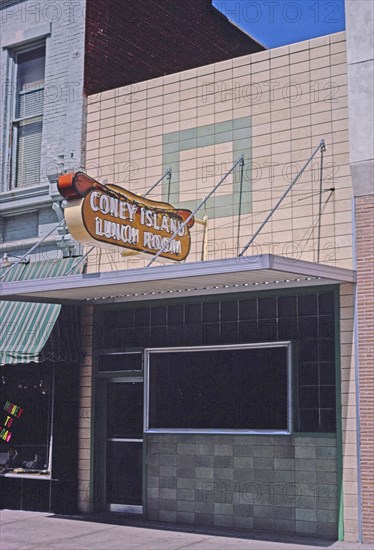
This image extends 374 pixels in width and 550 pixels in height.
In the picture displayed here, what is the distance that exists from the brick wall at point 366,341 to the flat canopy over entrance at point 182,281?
273mm

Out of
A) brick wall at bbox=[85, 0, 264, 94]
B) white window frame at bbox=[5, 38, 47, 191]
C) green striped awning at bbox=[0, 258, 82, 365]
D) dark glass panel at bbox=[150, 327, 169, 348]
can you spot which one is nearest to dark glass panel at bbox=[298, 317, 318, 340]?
dark glass panel at bbox=[150, 327, 169, 348]

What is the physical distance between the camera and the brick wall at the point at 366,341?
1255 centimetres

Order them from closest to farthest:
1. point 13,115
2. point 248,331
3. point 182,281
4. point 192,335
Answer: point 182,281 → point 248,331 → point 192,335 → point 13,115

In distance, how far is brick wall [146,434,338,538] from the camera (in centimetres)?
1309

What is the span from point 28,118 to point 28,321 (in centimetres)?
494

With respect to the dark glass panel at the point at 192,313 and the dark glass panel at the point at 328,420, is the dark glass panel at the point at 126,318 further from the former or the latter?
the dark glass panel at the point at 328,420

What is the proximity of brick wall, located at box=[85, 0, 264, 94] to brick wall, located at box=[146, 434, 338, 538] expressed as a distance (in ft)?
25.3

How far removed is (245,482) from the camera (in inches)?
544

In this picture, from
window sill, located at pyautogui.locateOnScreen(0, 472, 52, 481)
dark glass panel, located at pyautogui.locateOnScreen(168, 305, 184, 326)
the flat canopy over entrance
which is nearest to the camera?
the flat canopy over entrance

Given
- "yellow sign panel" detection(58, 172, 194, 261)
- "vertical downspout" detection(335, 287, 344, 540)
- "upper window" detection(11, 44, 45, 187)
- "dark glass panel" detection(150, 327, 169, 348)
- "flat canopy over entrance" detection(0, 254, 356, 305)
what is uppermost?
"upper window" detection(11, 44, 45, 187)

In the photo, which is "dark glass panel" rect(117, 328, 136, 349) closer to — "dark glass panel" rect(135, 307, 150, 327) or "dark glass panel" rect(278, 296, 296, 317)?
"dark glass panel" rect(135, 307, 150, 327)

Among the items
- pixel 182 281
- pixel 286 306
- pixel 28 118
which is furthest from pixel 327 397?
pixel 28 118

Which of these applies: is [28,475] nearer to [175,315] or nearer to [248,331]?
[175,315]

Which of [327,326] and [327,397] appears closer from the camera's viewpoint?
[327,397]
